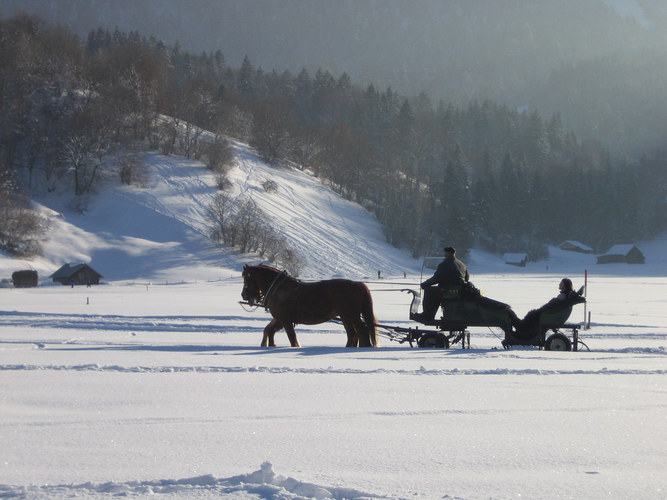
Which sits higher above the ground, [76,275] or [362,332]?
[76,275]

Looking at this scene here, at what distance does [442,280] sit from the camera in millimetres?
12859

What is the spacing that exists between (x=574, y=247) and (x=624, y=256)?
8379 millimetres

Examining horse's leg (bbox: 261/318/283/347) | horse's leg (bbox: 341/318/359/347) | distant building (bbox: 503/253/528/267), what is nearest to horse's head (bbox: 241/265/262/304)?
horse's leg (bbox: 261/318/283/347)

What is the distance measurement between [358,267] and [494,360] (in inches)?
2325

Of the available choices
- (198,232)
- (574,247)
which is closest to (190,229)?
(198,232)

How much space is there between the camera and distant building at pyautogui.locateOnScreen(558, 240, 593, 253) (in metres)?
102

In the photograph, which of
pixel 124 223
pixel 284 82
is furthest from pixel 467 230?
pixel 284 82

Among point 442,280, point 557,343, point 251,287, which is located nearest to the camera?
point 557,343

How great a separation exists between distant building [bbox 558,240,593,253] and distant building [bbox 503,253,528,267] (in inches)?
582

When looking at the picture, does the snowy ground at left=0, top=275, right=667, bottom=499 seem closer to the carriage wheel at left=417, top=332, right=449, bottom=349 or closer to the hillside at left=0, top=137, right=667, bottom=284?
the carriage wheel at left=417, top=332, right=449, bottom=349

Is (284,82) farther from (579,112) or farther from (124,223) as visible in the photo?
(579,112)

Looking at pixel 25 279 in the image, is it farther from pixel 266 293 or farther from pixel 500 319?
pixel 500 319

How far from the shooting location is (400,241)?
8231cm

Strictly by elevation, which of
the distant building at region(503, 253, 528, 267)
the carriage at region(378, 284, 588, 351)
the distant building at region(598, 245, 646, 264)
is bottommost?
the carriage at region(378, 284, 588, 351)
